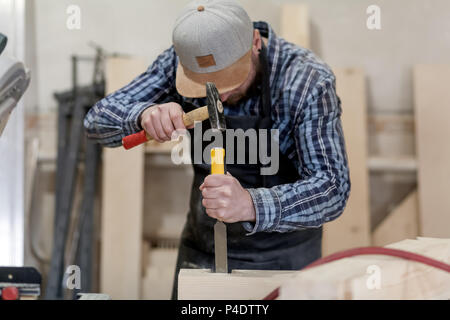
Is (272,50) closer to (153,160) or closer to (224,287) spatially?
(224,287)

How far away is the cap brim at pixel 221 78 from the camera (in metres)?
0.95

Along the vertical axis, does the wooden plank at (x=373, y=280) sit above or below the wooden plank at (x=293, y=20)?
below

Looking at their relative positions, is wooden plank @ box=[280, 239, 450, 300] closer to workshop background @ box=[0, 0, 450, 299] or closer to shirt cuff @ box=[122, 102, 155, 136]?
shirt cuff @ box=[122, 102, 155, 136]

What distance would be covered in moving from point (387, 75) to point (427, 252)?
1183 mm

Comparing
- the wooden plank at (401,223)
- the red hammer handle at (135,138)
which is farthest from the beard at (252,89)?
the wooden plank at (401,223)

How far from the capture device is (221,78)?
3.15 feet

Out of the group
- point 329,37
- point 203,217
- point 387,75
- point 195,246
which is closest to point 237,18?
point 203,217

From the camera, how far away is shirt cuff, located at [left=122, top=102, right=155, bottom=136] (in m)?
1.02

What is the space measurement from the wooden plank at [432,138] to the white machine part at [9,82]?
53.1 inches

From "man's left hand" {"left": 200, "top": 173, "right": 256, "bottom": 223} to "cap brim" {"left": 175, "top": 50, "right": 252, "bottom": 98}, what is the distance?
24cm

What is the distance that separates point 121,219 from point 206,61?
972mm

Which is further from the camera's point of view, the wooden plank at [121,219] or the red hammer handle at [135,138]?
the wooden plank at [121,219]

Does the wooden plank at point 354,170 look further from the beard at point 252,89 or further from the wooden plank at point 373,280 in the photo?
the wooden plank at point 373,280

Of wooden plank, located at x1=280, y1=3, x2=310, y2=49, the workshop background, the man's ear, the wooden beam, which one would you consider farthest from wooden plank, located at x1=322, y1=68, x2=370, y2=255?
the wooden beam
